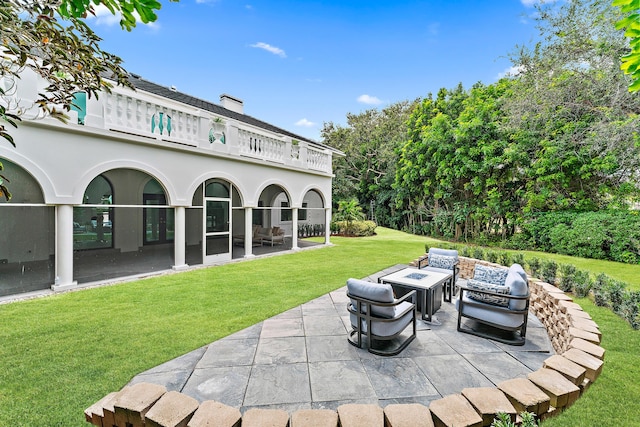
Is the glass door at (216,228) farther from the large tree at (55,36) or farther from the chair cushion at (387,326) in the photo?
the large tree at (55,36)

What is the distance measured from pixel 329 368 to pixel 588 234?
45.9ft

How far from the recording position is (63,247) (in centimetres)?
693

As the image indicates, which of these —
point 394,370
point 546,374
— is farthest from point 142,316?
point 546,374

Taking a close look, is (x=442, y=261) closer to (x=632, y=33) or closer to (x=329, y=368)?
(x=329, y=368)

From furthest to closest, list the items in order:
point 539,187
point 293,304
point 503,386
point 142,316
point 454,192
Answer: point 454,192
point 539,187
point 293,304
point 142,316
point 503,386

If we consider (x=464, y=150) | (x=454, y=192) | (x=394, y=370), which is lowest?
(x=394, y=370)

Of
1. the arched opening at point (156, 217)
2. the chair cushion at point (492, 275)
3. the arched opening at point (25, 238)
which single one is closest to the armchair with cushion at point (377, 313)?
the chair cushion at point (492, 275)

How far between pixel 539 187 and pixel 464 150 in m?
4.37

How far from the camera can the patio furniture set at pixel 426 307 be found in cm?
410

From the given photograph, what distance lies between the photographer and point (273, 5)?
10.0 m

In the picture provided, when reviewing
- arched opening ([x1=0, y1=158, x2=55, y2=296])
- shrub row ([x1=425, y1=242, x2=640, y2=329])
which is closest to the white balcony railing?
arched opening ([x1=0, y1=158, x2=55, y2=296])

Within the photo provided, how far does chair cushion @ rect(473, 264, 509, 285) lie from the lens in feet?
17.5

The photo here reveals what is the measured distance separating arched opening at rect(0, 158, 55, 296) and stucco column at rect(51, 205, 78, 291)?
46 centimetres

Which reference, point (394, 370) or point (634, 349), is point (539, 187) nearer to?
point (634, 349)
